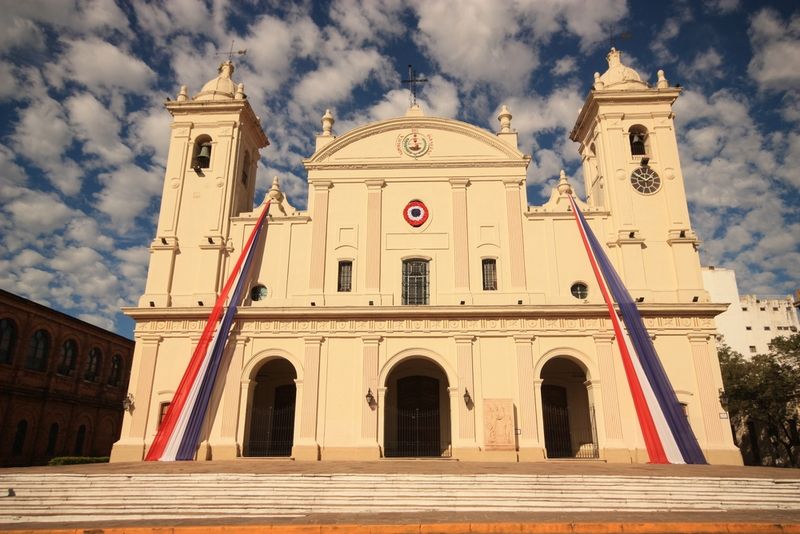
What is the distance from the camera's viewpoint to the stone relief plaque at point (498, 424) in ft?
69.0

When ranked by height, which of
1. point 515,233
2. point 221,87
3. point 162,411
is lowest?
point 162,411

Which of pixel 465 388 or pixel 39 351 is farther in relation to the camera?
pixel 39 351

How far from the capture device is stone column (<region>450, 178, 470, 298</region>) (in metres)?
23.8

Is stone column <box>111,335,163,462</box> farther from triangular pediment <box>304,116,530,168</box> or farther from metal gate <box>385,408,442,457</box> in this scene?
triangular pediment <box>304,116,530,168</box>

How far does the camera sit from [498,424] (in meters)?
21.3

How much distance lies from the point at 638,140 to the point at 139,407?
2420cm

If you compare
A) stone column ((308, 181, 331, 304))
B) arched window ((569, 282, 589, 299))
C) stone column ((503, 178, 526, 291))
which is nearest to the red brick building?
stone column ((308, 181, 331, 304))

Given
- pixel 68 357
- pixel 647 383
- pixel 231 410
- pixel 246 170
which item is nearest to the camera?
pixel 647 383

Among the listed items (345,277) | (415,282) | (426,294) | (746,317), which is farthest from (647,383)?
(746,317)

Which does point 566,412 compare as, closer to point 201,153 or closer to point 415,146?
point 415,146

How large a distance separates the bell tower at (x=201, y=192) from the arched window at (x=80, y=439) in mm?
13684

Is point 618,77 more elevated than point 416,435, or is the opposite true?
point 618,77

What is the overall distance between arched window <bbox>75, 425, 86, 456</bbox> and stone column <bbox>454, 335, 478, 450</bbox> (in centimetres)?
2303

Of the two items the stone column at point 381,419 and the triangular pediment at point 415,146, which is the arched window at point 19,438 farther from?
the triangular pediment at point 415,146
